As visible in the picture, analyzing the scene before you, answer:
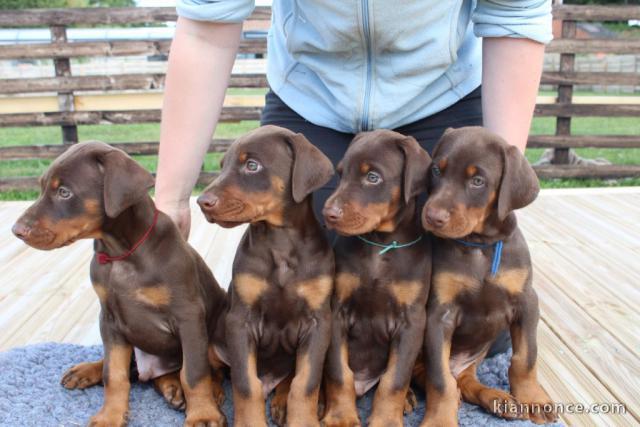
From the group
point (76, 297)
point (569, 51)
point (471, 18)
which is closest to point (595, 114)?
point (569, 51)

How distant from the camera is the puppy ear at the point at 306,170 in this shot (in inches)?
116

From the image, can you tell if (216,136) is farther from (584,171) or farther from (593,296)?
(593,296)

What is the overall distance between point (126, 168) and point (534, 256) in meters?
3.59

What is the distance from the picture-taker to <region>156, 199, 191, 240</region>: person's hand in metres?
3.65

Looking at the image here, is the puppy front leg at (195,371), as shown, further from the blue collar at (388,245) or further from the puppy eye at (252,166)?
the blue collar at (388,245)

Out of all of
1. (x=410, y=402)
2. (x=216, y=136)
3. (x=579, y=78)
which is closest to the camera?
(x=410, y=402)

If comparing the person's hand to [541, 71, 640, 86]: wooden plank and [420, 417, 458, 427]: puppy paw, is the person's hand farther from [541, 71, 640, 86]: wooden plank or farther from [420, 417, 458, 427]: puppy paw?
[541, 71, 640, 86]: wooden plank

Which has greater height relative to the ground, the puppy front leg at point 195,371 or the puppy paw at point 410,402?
the puppy front leg at point 195,371

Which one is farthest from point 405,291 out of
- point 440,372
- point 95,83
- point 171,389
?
point 95,83

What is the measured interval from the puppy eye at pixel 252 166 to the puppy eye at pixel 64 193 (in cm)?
70

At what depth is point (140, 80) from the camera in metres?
9.95

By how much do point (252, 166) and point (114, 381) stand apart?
1096mm

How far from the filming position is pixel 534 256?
548 cm

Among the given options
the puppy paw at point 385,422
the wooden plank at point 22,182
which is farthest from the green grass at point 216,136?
the puppy paw at point 385,422
